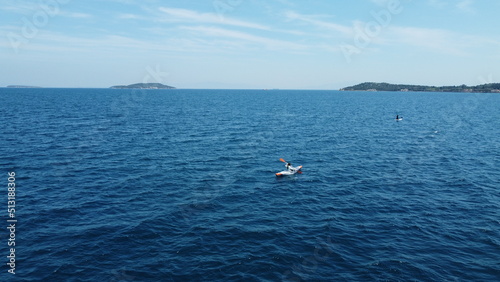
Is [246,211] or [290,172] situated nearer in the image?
[246,211]

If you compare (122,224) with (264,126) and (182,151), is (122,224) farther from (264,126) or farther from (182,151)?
(264,126)

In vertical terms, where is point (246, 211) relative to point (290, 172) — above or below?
below

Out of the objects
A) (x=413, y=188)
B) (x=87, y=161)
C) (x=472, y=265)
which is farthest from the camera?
(x=87, y=161)

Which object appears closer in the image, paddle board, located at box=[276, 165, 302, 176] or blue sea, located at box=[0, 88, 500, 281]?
blue sea, located at box=[0, 88, 500, 281]

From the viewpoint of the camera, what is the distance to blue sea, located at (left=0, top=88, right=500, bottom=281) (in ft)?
83.6

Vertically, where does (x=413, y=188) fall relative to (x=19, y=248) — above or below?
above

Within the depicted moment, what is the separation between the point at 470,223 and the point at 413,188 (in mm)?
10440

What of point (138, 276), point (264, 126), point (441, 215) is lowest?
point (138, 276)

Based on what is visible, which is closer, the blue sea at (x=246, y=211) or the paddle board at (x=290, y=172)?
the blue sea at (x=246, y=211)

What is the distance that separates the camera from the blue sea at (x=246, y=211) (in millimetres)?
25469

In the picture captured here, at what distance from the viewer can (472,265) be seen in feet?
85.4

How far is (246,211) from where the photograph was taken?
36156 mm

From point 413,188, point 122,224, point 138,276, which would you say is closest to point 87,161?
point 122,224

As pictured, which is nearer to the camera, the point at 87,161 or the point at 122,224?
the point at 122,224
